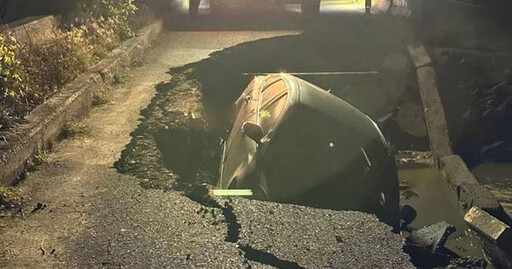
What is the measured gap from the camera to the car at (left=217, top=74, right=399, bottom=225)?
5.21 meters

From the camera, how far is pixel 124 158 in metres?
6.21

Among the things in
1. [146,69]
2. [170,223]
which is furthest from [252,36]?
[170,223]

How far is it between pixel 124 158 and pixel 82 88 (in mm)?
2233

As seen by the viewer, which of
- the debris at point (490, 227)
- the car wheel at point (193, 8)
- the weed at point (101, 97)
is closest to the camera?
the debris at point (490, 227)

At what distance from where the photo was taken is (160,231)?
4598 mm

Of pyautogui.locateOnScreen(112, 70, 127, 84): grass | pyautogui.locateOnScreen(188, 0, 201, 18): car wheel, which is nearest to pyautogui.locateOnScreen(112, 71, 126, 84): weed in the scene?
pyautogui.locateOnScreen(112, 70, 127, 84): grass

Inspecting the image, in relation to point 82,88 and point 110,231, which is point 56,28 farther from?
point 110,231

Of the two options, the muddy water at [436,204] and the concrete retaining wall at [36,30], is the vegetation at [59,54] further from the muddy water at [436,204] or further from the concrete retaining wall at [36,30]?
the muddy water at [436,204]

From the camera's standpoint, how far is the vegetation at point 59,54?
20.4 feet

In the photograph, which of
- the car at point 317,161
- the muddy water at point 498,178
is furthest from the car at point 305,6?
the car at point 317,161

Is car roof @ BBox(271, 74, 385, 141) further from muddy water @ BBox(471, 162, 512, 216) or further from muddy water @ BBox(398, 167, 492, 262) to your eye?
muddy water @ BBox(471, 162, 512, 216)

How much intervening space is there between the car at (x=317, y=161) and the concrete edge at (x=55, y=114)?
2.21 meters

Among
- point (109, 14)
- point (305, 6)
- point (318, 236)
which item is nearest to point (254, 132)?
point (318, 236)

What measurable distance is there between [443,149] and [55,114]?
228 inches
